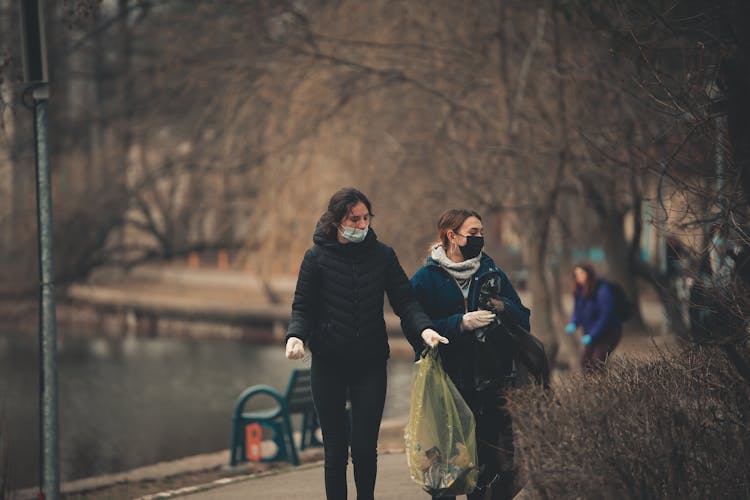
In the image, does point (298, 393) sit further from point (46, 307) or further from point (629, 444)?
point (629, 444)

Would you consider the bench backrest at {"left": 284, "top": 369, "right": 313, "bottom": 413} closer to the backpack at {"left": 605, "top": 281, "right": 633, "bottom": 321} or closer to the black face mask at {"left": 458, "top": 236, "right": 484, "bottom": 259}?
the backpack at {"left": 605, "top": 281, "right": 633, "bottom": 321}

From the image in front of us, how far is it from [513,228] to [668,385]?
526 inches

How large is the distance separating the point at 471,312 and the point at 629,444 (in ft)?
3.75

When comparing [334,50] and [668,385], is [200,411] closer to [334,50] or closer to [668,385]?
[334,50]

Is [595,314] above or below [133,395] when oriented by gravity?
above

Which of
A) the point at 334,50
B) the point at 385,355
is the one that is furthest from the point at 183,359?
the point at 385,355

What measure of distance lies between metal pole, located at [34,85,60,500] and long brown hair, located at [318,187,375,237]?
5.92 feet

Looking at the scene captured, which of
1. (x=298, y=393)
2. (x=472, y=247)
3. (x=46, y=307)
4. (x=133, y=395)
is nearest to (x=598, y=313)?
(x=298, y=393)

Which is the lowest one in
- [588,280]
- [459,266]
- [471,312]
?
[588,280]

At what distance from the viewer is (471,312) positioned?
5.89 meters

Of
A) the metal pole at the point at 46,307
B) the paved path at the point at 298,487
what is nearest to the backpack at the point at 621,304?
the paved path at the point at 298,487

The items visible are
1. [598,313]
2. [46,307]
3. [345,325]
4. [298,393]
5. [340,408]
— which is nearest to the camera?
[345,325]

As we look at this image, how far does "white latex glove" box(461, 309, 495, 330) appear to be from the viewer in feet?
18.8

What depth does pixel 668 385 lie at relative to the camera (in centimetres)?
581
